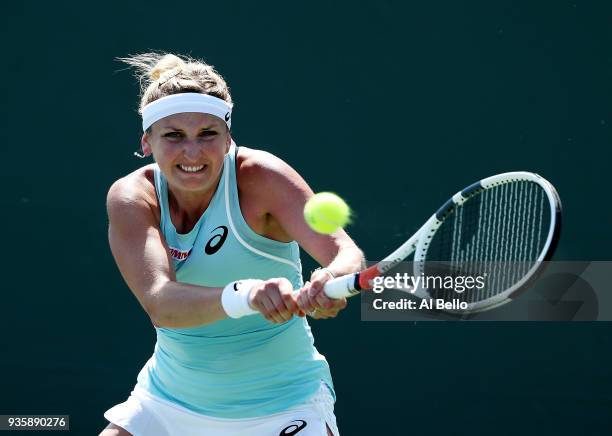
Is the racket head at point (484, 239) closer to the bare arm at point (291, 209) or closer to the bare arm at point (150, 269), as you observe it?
the bare arm at point (291, 209)

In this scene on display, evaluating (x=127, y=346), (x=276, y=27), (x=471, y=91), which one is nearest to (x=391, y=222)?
(x=471, y=91)

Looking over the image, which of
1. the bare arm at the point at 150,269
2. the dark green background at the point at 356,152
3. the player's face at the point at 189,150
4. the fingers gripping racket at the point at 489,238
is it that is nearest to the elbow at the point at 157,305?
the bare arm at the point at 150,269

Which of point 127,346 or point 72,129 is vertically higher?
point 72,129

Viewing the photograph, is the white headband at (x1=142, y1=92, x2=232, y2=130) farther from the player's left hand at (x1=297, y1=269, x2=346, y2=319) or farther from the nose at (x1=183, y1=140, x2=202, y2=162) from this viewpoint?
the player's left hand at (x1=297, y1=269, x2=346, y2=319)

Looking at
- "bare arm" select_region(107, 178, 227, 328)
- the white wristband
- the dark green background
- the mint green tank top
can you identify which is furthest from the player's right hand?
the dark green background

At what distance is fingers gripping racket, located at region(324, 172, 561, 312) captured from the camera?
2686 mm

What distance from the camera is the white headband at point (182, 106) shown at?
111 inches

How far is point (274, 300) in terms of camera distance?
93.0 inches

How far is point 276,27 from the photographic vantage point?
4668 mm

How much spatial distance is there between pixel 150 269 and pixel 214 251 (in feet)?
0.80

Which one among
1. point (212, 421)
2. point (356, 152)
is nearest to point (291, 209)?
point (212, 421)

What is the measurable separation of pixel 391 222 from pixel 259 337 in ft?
6.09

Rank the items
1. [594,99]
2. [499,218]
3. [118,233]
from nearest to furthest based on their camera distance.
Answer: [118,233] → [499,218] → [594,99]

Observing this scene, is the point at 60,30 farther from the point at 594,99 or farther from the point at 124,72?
the point at 594,99
